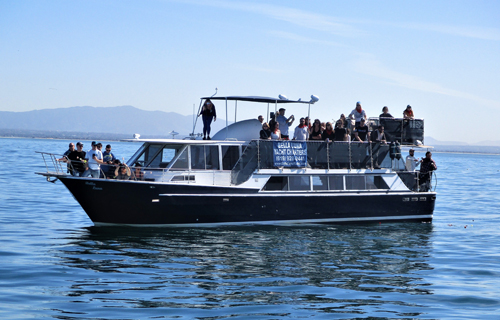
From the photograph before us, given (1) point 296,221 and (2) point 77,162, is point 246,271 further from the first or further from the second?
(2) point 77,162

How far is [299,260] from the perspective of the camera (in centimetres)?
1689

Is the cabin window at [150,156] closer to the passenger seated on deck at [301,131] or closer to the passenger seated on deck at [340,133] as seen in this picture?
the passenger seated on deck at [301,131]

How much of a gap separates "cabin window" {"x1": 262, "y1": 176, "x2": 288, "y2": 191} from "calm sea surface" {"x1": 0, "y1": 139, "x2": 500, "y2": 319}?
1.48 meters

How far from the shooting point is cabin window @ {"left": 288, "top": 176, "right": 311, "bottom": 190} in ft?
73.8

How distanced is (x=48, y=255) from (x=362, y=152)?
42.3 feet

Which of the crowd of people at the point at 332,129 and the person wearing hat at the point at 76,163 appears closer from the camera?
the person wearing hat at the point at 76,163

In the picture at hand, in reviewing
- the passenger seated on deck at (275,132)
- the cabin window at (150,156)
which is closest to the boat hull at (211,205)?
the cabin window at (150,156)

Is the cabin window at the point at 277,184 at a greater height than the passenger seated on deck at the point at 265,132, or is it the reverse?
the passenger seated on deck at the point at 265,132

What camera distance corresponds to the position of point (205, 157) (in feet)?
70.6

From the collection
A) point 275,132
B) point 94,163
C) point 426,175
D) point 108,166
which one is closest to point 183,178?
point 108,166

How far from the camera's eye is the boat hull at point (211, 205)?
2012 cm

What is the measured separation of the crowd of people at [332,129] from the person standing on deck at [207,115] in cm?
187

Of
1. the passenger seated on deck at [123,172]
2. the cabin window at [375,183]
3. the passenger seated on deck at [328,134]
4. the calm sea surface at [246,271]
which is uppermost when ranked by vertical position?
the passenger seated on deck at [328,134]

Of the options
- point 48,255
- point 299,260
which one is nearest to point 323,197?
point 299,260
